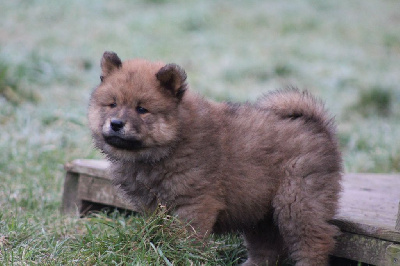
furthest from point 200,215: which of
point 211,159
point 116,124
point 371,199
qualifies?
point 371,199

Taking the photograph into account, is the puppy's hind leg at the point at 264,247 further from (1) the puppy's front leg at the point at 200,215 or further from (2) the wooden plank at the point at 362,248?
(1) the puppy's front leg at the point at 200,215

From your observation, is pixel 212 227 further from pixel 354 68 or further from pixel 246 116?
pixel 354 68

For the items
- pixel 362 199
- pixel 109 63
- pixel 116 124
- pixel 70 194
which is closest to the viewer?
pixel 116 124

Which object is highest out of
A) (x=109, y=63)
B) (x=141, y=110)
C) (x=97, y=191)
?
(x=109, y=63)

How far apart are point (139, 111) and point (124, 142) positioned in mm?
221

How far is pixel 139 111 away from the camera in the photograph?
12.6 ft

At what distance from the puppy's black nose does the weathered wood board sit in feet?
2.37

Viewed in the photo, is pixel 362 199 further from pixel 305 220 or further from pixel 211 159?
pixel 211 159

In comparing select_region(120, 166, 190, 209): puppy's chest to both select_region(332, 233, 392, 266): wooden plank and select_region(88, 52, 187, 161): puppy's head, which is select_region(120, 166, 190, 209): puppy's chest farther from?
select_region(332, 233, 392, 266): wooden plank

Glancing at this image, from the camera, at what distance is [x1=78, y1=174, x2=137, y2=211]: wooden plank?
17.4 feet

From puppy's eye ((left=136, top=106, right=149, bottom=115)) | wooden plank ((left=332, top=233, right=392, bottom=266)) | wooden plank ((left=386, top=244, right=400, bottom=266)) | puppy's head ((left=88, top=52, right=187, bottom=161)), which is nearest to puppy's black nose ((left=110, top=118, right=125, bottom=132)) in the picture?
puppy's head ((left=88, top=52, right=187, bottom=161))

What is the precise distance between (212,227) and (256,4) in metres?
14.0

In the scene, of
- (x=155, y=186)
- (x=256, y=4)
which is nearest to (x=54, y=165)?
(x=155, y=186)

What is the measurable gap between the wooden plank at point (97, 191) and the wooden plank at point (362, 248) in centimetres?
195
